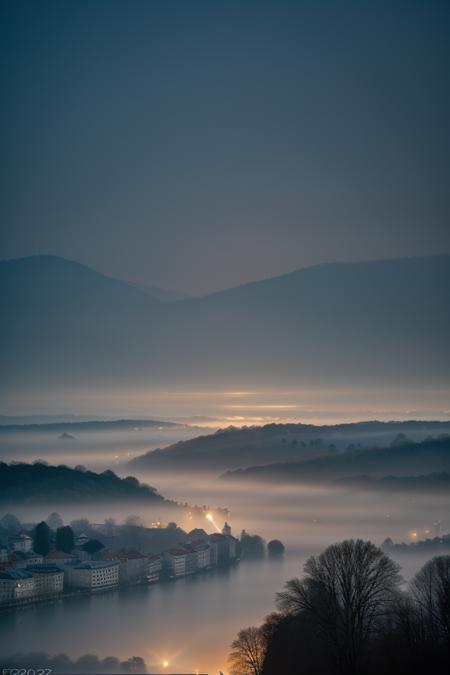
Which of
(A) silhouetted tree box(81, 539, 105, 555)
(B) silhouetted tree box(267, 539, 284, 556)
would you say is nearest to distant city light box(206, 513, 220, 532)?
(B) silhouetted tree box(267, 539, 284, 556)

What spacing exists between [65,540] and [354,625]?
1623 centimetres

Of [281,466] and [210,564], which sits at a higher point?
[281,466]

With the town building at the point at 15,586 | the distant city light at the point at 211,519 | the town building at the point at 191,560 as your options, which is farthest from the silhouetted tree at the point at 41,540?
the distant city light at the point at 211,519

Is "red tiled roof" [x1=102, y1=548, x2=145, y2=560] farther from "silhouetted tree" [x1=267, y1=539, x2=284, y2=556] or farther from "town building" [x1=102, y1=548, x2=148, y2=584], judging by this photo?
"silhouetted tree" [x1=267, y1=539, x2=284, y2=556]

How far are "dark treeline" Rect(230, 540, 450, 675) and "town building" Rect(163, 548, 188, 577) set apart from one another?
11583mm

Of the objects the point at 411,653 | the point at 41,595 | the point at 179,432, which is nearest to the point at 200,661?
the point at 411,653

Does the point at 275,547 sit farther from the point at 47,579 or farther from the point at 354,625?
the point at 354,625

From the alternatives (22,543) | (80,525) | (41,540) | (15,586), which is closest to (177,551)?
(41,540)

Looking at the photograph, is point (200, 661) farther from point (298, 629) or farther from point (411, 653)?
point (411, 653)

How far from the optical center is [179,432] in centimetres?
4397

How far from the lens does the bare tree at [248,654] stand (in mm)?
13492

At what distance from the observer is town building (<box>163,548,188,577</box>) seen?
84.5 feet

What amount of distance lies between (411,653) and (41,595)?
13.7m

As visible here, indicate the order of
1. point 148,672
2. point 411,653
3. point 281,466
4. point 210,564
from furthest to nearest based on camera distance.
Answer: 1. point 281,466
2. point 210,564
3. point 148,672
4. point 411,653
